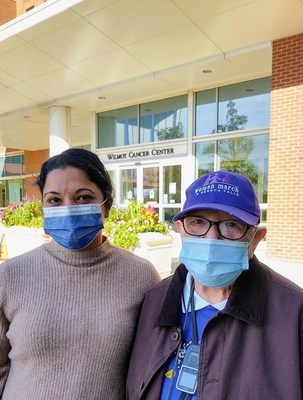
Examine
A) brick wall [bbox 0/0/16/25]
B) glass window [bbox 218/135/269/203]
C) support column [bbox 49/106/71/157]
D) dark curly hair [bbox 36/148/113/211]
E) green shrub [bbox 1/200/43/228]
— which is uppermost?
brick wall [bbox 0/0/16/25]

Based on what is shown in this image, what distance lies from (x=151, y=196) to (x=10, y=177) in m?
13.4

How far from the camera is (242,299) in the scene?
4.06 feet

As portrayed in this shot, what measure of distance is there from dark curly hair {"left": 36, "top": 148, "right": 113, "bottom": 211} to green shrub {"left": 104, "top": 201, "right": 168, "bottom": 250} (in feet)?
14.3

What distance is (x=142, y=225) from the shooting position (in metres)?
6.48

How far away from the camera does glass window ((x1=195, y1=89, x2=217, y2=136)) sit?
9219 mm

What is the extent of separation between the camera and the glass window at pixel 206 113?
30.2ft

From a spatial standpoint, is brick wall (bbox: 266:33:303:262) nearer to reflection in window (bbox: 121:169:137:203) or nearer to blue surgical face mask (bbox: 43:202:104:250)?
reflection in window (bbox: 121:169:137:203)

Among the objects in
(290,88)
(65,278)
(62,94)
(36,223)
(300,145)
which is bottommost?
(36,223)

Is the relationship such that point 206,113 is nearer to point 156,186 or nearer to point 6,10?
point 156,186

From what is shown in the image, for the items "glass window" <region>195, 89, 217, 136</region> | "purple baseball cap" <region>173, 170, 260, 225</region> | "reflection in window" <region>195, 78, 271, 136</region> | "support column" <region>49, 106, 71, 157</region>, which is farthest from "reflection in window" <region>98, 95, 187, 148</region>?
"purple baseball cap" <region>173, 170, 260, 225</region>

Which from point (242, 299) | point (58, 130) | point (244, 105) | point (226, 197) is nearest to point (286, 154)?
point (244, 105)

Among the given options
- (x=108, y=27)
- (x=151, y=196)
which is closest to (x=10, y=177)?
(x=151, y=196)

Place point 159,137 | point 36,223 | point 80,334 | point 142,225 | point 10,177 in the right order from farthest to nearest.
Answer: point 10,177 < point 159,137 < point 36,223 < point 142,225 < point 80,334

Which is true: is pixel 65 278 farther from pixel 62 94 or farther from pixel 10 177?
pixel 10 177
